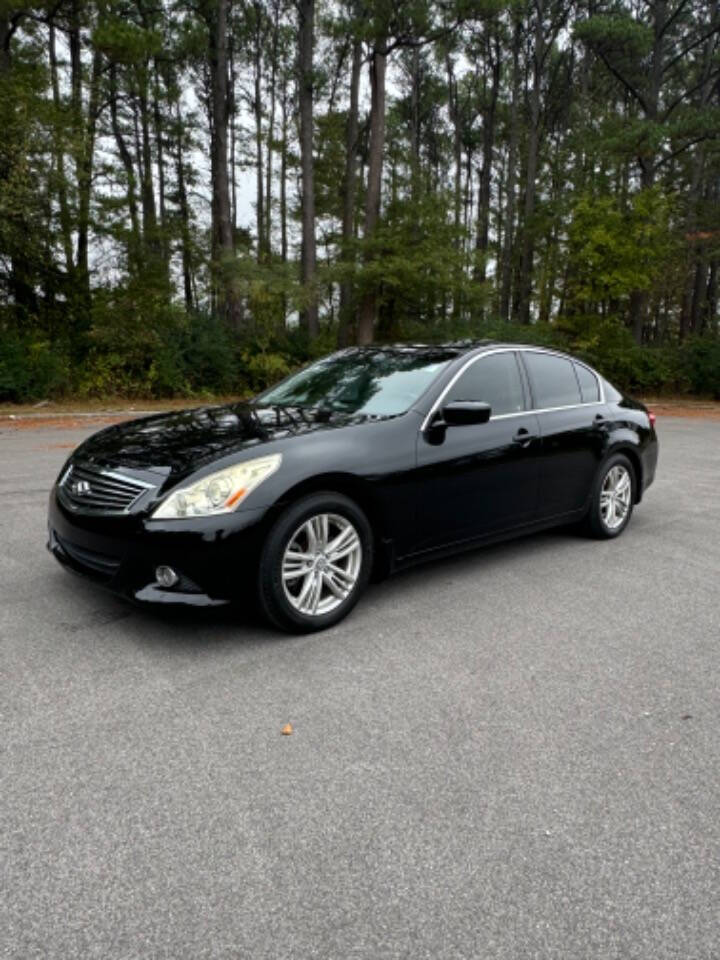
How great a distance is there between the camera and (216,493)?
345 centimetres

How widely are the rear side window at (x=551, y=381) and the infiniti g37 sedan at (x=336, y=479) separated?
0.5 inches

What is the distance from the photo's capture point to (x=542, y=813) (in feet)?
7.57

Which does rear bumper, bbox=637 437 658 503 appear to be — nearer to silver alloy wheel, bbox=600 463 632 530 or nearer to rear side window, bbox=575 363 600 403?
silver alloy wheel, bbox=600 463 632 530

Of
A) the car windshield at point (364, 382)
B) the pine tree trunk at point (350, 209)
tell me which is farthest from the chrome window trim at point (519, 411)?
the pine tree trunk at point (350, 209)

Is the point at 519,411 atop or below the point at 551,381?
below

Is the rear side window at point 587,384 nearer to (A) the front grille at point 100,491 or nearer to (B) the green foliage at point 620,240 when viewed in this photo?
(A) the front grille at point 100,491

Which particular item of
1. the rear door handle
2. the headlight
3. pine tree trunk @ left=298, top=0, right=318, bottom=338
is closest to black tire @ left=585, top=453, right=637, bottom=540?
the rear door handle

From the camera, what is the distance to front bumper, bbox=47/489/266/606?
3340 mm

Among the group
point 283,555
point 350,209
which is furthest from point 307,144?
point 283,555

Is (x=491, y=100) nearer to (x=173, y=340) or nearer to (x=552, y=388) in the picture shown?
(x=173, y=340)

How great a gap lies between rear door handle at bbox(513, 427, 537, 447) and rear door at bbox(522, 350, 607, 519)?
150 mm

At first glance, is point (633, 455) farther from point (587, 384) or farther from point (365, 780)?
point (365, 780)

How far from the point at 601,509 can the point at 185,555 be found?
3.56m

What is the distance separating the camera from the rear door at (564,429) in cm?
508
